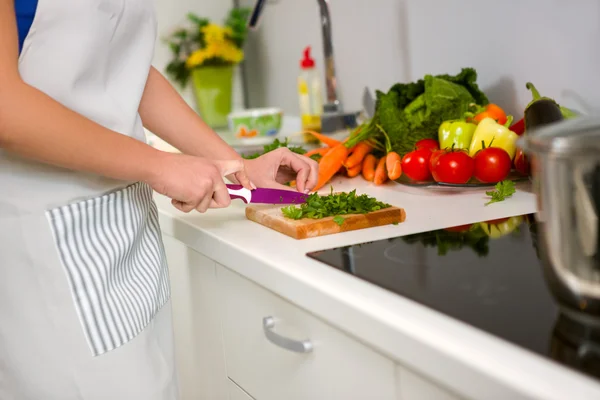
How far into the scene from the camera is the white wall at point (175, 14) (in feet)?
8.14

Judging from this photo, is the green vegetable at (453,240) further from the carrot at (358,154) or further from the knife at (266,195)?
the carrot at (358,154)

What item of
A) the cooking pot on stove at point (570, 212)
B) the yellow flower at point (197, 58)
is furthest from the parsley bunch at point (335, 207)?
the yellow flower at point (197, 58)

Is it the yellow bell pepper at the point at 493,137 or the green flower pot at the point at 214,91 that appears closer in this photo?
the yellow bell pepper at the point at 493,137

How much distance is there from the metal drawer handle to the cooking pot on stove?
11.7 inches

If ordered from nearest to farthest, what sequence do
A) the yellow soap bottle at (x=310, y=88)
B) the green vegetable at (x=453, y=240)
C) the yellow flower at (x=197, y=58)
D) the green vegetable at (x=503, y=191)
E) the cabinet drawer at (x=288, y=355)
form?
the cabinet drawer at (x=288, y=355) → the green vegetable at (x=453, y=240) → the green vegetable at (x=503, y=191) → the yellow soap bottle at (x=310, y=88) → the yellow flower at (x=197, y=58)

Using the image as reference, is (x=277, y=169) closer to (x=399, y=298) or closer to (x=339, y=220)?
(x=339, y=220)

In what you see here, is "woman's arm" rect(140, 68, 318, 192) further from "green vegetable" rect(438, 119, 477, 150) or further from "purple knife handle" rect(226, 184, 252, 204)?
"green vegetable" rect(438, 119, 477, 150)

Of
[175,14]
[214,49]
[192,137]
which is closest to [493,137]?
[192,137]

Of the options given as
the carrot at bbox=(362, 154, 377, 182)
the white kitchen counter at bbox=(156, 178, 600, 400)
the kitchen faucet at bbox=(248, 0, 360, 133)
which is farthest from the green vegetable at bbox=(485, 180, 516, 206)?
the kitchen faucet at bbox=(248, 0, 360, 133)

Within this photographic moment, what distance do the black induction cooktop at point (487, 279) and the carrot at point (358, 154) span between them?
49 centimetres

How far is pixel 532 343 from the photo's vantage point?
0.55 metres

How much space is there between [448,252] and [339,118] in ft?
3.45

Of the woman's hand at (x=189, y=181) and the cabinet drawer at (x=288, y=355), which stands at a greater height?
the woman's hand at (x=189, y=181)

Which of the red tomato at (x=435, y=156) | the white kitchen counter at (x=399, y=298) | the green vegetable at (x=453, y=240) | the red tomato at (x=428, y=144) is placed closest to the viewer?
the white kitchen counter at (x=399, y=298)
